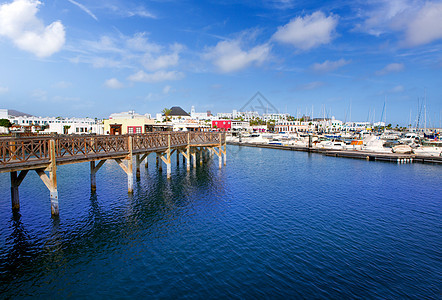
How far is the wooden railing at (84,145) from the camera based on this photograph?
16.4 m

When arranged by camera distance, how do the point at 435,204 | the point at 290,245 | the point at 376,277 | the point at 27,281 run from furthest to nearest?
the point at 435,204 → the point at 290,245 → the point at 376,277 → the point at 27,281

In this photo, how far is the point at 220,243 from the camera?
1603 centimetres

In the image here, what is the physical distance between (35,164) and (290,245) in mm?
17777

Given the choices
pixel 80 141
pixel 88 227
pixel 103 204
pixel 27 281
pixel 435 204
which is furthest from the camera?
pixel 435 204

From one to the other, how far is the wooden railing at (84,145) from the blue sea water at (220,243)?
185 inches

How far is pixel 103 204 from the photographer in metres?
22.7

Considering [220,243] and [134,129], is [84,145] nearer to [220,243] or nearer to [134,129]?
[220,243]

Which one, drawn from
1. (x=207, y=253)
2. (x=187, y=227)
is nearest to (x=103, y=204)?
(x=187, y=227)

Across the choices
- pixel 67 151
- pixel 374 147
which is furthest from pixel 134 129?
pixel 374 147

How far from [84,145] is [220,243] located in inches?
546

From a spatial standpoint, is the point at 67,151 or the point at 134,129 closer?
the point at 67,151

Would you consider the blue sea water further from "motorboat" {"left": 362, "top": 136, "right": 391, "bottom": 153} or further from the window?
"motorboat" {"left": 362, "top": 136, "right": 391, "bottom": 153}

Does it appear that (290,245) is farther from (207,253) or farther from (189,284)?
(189,284)

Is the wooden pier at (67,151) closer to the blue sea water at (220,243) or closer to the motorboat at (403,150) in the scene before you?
the blue sea water at (220,243)
